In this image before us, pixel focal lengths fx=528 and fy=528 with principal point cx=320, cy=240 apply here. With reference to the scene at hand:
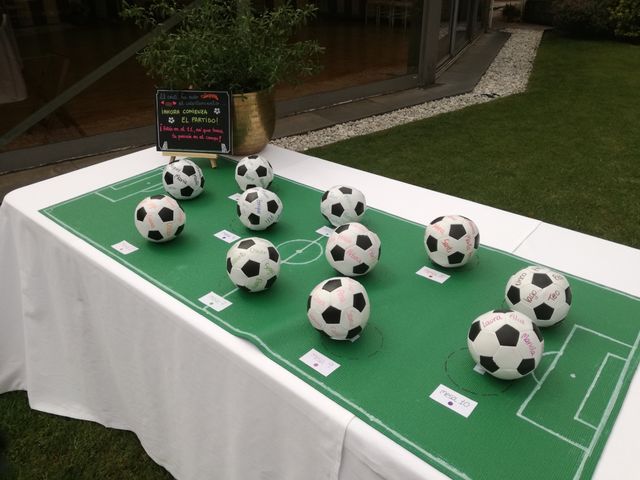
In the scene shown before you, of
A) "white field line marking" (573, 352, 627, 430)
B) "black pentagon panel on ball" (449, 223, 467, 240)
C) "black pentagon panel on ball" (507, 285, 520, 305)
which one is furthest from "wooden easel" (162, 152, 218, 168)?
"white field line marking" (573, 352, 627, 430)

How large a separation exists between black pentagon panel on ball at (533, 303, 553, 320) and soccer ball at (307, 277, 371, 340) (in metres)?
0.47

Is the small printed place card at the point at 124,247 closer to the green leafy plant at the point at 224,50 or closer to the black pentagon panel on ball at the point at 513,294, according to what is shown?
the green leafy plant at the point at 224,50

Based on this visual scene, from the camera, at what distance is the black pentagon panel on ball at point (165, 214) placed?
73.5 inches

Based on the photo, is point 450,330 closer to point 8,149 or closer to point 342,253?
point 342,253

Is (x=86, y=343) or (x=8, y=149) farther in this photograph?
(x=8, y=149)

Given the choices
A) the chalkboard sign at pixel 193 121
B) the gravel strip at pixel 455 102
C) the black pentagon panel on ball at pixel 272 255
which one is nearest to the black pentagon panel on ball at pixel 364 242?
the black pentagon panel on ball at pixel 272 255

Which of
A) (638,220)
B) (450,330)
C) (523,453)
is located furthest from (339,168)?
(638,220)

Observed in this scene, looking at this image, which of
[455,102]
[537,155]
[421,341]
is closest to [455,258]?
[421,341]

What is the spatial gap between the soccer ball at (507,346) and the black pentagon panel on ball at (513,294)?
0.17m

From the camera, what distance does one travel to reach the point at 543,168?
200 inches

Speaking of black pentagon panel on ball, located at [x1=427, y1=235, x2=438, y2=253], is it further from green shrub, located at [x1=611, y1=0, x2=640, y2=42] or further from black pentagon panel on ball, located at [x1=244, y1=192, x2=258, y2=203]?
green shrub, located at [x1=611, y1=0, x2=640, y2=42]

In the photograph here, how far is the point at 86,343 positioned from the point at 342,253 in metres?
1.11

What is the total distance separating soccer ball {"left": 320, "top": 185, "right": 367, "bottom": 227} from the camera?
6.52ft

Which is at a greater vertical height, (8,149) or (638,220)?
(8,149)
